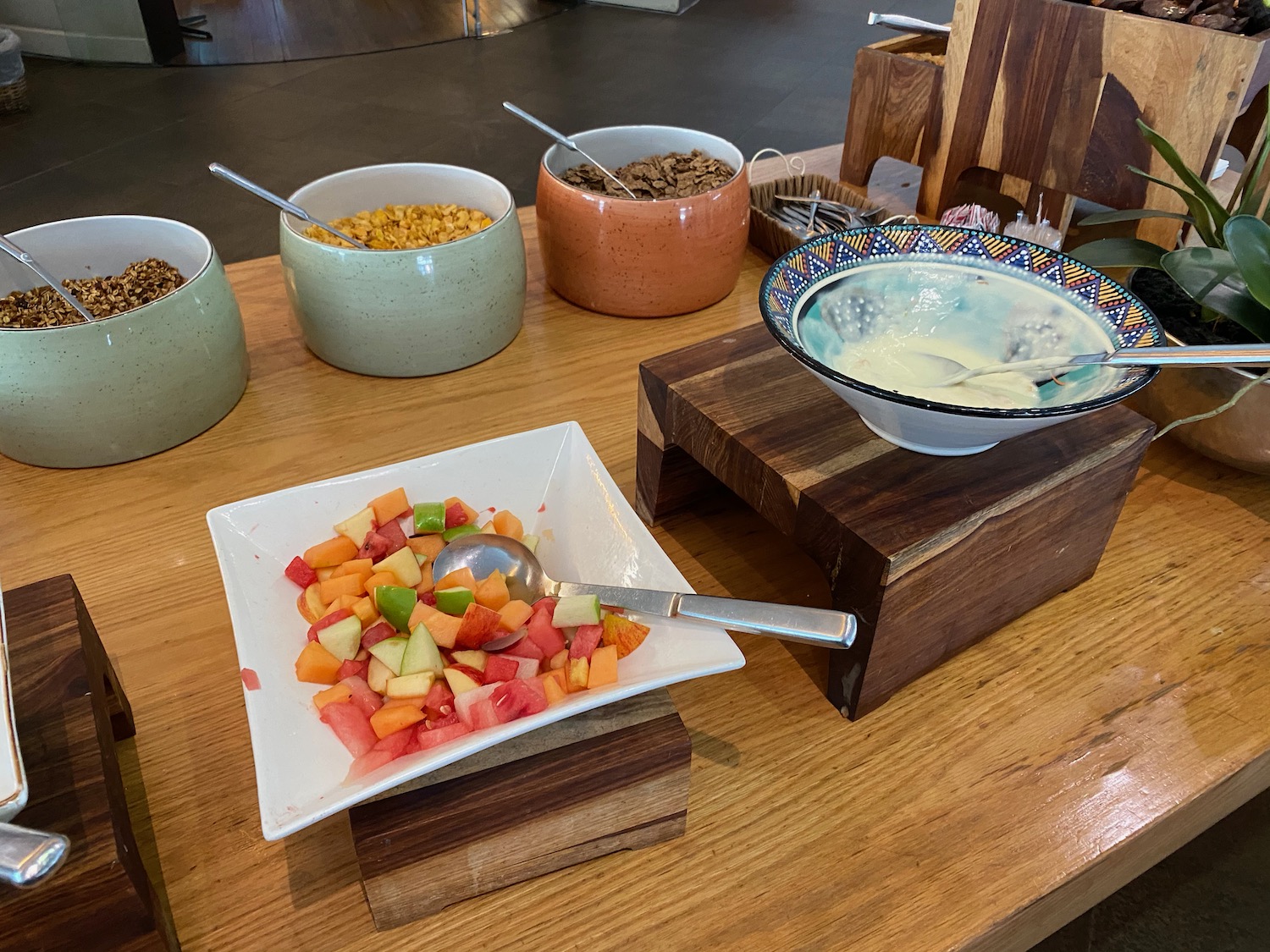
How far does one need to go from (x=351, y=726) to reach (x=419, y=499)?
0.20m

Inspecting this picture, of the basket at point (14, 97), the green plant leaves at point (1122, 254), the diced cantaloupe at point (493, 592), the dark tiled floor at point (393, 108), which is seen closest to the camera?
the diced cantaloupe at point (493, 592)

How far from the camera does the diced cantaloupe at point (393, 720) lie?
51 centimetres

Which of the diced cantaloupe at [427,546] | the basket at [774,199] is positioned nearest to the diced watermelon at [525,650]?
the diced cantaloupe at [427,546]

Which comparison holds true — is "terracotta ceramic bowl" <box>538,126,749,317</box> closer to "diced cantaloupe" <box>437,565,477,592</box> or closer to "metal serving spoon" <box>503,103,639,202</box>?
"metal serving spoon" <box>503,103,639,202</box>

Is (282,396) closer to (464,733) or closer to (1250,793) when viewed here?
(464,733)

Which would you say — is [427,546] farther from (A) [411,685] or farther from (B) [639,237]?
(B) [639,237]

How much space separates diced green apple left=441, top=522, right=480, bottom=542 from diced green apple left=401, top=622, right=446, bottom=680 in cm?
11

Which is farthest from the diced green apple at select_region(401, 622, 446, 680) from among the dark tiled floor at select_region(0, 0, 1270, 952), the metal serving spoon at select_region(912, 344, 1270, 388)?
the dark tiled floor at select_region(0, 0, 1270, 952)

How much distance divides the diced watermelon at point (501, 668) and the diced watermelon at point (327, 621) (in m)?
0.10

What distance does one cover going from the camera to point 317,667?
54 centimetres

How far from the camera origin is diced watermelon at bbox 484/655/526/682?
0.54m

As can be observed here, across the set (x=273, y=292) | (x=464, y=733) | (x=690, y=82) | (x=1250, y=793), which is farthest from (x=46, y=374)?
(x=690, y=82)

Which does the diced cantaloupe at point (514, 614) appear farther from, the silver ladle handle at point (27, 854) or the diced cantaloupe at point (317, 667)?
the silver ladle handle at point (27, 854)

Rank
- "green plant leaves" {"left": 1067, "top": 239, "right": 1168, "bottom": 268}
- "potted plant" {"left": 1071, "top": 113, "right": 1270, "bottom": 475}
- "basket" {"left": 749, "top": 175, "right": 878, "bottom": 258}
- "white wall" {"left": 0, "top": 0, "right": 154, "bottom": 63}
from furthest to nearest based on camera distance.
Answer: "white wall" {"left": 0, "top": 0, "right": 154, "bottom": 63} → "basket" {"left": 749, "top": 175, "right": 878, "bottom": 258} → "green plant leaves" {"left": 1067, "top": 239, "right": 1168, "bottom": 268} → "potted plant" {"left": 1071, "top": 113, "right": 1270, "bottom": 475}
